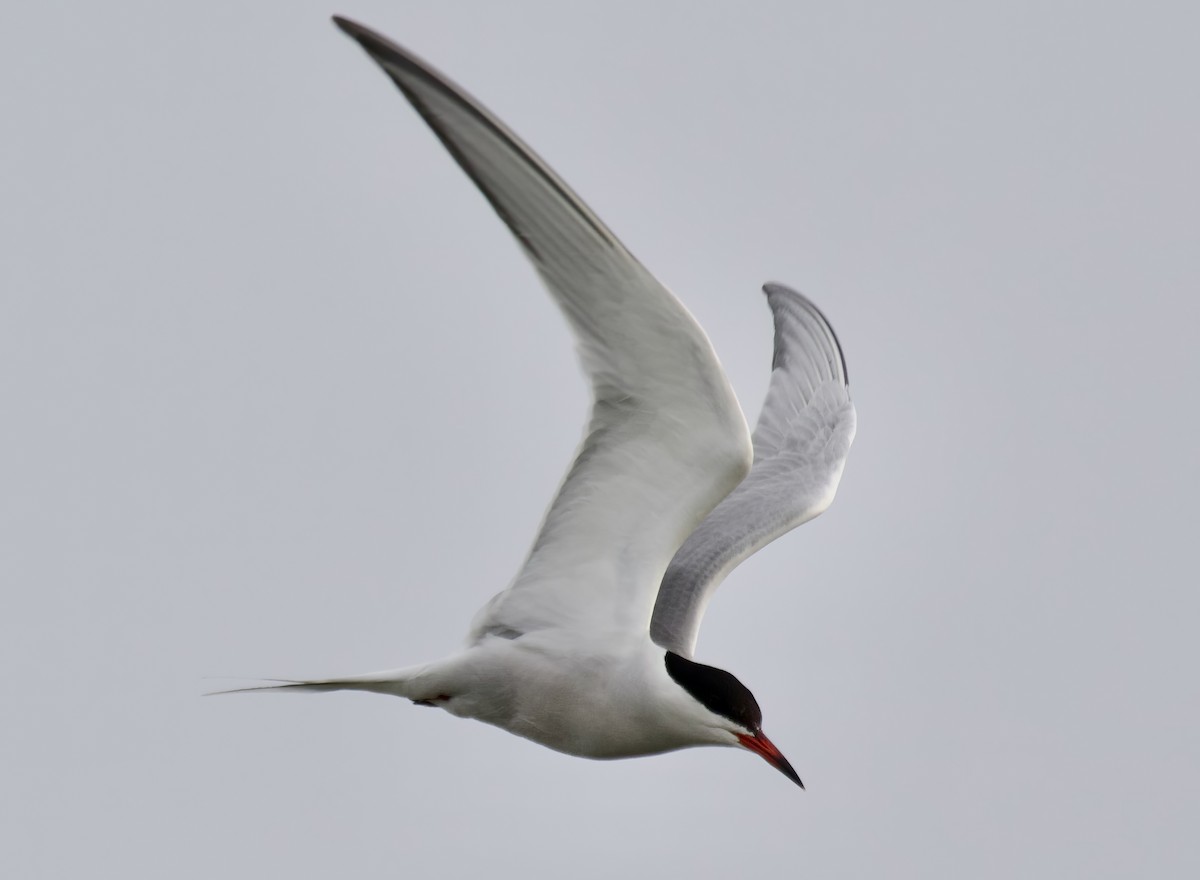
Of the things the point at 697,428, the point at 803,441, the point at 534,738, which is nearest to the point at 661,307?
the point at 697,428

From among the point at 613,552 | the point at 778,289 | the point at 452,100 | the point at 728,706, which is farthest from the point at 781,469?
the point at 452,100

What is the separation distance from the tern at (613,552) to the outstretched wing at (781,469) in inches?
11.1

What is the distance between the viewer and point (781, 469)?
8.77 m

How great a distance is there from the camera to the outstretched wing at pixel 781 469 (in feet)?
25.2

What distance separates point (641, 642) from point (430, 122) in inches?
100

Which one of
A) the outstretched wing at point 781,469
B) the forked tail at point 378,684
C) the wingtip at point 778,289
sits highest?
the wingtip at point 778,289

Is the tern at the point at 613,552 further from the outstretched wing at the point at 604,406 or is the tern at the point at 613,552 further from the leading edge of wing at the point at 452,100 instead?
the leading edge of wing at the point at 452,100

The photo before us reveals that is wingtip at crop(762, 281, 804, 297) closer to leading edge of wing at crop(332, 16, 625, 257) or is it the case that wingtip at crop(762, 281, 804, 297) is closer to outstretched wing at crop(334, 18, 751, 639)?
outstretched wing at crop(334, 18, 751, 639)

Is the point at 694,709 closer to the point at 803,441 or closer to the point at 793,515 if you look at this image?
the point at 793,515

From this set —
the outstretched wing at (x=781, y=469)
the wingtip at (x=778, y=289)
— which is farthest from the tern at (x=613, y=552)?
the wingtip at (x=778, y=289)

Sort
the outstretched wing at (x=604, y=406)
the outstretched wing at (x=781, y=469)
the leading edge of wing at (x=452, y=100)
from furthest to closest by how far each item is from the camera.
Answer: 1. the outstretched wing at (x=781, y=469)
2. the outstretched wing at (x=604, y=406)
3. the leading edge of wing at (x=452, y=100)

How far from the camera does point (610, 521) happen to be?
252 inches

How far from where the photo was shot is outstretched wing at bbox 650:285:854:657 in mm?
7680

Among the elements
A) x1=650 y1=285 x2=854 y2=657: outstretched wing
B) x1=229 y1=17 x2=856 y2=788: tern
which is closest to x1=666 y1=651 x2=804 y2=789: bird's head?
x1=229 y1=17 x2=856 y2=788: tern
